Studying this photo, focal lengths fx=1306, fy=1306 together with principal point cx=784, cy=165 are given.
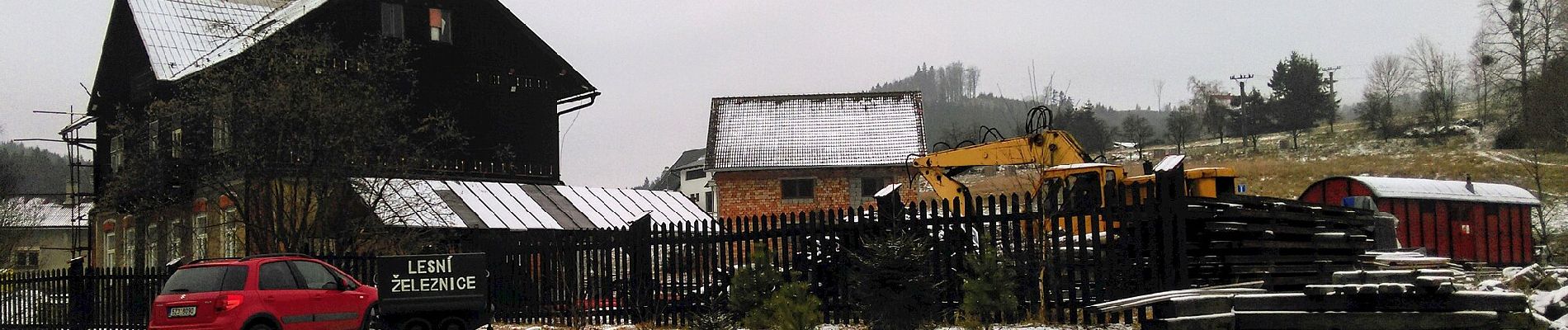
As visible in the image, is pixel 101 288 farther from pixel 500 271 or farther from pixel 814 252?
pixel 814 252

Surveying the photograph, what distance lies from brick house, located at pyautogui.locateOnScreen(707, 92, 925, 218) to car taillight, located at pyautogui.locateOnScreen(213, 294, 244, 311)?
2944cm

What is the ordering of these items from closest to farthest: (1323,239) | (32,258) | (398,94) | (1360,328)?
(1360,328) → (1323,239) → (398,94) → (32,258)

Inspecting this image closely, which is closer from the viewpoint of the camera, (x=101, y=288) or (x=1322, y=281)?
(x=1322, y=281)

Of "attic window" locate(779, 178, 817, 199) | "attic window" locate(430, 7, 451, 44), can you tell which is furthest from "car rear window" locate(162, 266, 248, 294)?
"attic window" locate(779, 178, 817, 199)

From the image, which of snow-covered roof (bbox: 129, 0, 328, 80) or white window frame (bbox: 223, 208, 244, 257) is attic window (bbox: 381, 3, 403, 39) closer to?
snow-covered roof (bbox: 129, 0, 328, 80)

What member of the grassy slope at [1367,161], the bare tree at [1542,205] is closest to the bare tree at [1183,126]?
the grassy slope at [1367,161]

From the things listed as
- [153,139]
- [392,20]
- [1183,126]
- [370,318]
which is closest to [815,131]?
[392,20]

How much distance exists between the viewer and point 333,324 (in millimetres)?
15414

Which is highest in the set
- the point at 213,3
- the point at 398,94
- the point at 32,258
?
the point at 213,3

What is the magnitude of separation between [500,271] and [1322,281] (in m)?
10.3

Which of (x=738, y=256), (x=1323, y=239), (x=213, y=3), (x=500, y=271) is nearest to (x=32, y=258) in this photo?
(x=213, y=3)

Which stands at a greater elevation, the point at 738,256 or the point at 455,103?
the point at 455,103

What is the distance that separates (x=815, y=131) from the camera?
46906mm

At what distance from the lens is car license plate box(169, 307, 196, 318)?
14.2 meters
